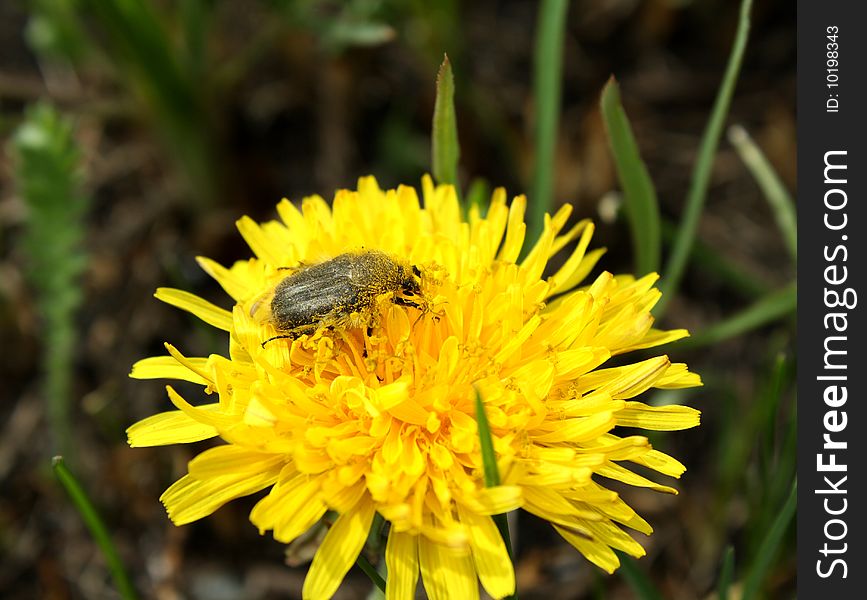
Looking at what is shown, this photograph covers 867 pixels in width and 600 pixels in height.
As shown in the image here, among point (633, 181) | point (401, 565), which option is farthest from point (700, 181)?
point (401, 565)

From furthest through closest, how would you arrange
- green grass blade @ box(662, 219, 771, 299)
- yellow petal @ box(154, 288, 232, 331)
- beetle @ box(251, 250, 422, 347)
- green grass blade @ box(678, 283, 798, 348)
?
green grass blade @ box(662, 219, 771, 299), green grass blade @ box(678, 283, 798, 348), yellow petal @ box(154, 288, 232, 331), beetle @ box(251, 250, 422, 347)

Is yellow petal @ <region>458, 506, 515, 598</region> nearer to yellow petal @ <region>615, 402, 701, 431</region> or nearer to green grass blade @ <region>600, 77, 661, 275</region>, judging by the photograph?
yellow petal @ <region>615, 402, 701, 431</region>

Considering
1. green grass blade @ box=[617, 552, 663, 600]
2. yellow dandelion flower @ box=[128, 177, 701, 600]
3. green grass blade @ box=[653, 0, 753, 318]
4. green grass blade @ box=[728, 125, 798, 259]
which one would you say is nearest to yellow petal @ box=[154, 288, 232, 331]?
yellow dandelion flower @ box=[128, 177, 701, 600]

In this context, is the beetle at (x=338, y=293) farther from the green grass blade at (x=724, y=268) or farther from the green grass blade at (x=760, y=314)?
the green grass blade at (x=724, y=268)

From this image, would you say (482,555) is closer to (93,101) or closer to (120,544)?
(120,544)

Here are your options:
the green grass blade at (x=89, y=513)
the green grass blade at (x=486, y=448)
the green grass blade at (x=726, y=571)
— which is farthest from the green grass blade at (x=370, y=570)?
the green grass blade at (x=726, y=571)

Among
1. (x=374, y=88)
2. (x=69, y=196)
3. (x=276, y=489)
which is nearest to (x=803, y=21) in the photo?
(x=374, y=88)

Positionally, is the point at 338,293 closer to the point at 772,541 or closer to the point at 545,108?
the point at 772,541
